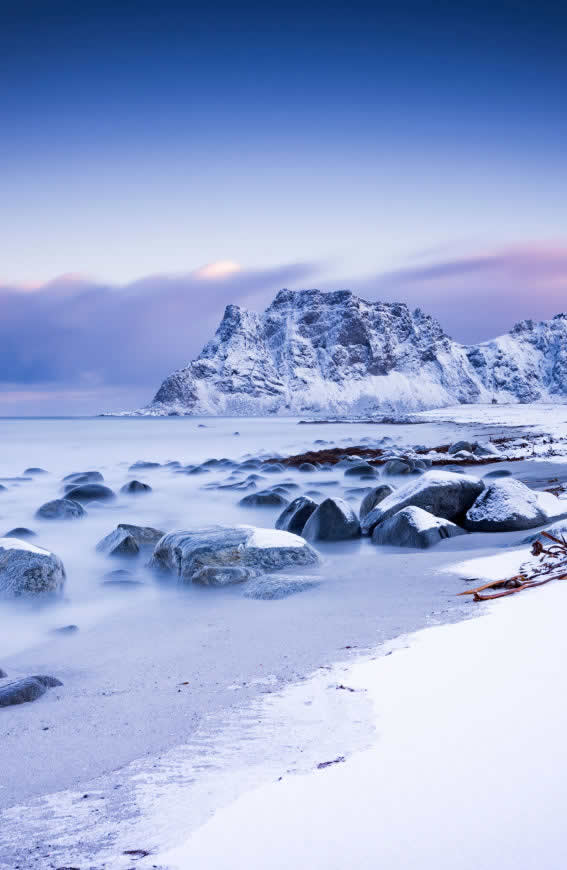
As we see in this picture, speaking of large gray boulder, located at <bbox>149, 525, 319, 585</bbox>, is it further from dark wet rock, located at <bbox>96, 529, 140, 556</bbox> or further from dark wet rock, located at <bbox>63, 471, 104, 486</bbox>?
dark wet rock, located at <bbox>63, 471, 104, 486</bbox>

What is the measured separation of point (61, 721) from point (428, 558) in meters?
3.33

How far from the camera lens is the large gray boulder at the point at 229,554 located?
15.4 feet

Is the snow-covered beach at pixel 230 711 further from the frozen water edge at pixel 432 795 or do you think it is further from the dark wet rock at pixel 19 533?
the dark wet rock at pixel 19 533

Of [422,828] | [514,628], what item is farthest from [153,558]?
[422,828]

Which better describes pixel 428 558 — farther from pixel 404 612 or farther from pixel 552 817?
pixel 552 817

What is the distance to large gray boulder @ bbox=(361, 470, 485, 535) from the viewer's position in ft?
21.3

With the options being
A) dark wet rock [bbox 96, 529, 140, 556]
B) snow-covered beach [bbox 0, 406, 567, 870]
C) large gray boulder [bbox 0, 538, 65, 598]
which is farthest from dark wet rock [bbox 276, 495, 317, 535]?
large gray boulder [bbox 0, 538, 65, 598]

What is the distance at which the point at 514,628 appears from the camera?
244 cm

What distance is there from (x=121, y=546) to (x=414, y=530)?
2.89 metres

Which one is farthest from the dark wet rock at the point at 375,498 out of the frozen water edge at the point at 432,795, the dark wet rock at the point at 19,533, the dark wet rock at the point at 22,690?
the frozen water edge at the point at 432,795

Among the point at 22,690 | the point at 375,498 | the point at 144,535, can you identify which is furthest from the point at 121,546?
the point at 22,690

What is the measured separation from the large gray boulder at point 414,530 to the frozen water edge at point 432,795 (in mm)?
3697

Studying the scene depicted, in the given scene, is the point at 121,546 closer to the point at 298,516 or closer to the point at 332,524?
the point at 298,516

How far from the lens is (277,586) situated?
4.28 meters
